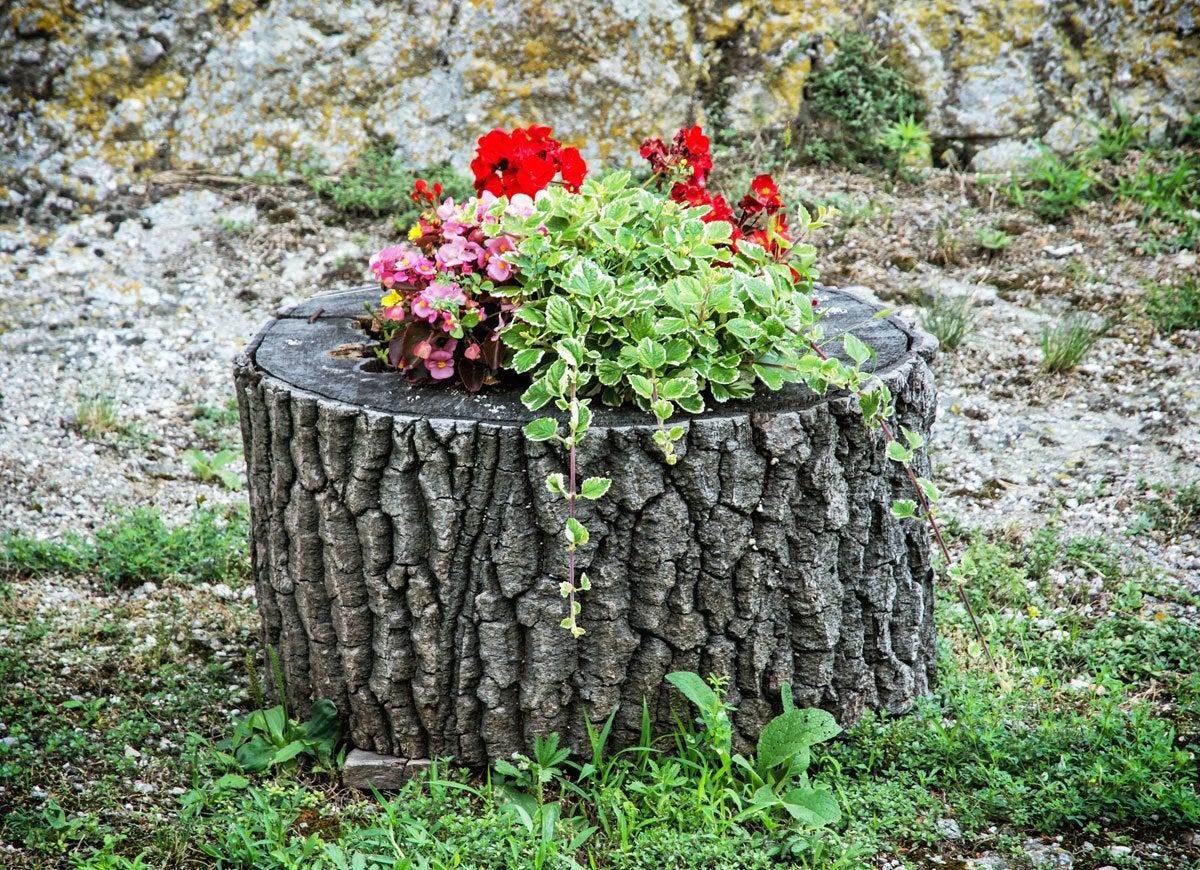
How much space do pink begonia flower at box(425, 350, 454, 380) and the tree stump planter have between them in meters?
0.07

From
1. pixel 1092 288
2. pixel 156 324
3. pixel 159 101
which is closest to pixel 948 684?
pixel 1092 288

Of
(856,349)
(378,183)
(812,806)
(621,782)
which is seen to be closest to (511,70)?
(378,183)

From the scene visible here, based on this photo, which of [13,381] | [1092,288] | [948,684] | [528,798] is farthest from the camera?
[1092,288]

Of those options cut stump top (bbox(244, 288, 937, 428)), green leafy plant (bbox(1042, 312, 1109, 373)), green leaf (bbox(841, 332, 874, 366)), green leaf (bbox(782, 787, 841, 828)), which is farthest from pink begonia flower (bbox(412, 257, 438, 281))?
green leafy plant (bbox(1042, 312, 1109, 373))

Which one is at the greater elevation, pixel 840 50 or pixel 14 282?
pixel 840 50

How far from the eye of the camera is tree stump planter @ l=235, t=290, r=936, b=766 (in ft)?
7.48

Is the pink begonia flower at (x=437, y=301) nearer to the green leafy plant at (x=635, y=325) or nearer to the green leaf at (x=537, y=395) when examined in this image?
the green leafy plant at (x=635, y=325)

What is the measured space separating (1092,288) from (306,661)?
423 cm

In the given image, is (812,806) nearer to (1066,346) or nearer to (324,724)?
(324,724)

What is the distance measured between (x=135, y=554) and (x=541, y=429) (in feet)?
6.76

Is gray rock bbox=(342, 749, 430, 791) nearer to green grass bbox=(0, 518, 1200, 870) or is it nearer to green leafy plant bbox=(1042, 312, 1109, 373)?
green grass bbox=(0, 518, 1200, 870)

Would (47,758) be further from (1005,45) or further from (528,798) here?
(1005,45)

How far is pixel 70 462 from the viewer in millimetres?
4215

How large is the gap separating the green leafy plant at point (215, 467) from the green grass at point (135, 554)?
0.47 metres
